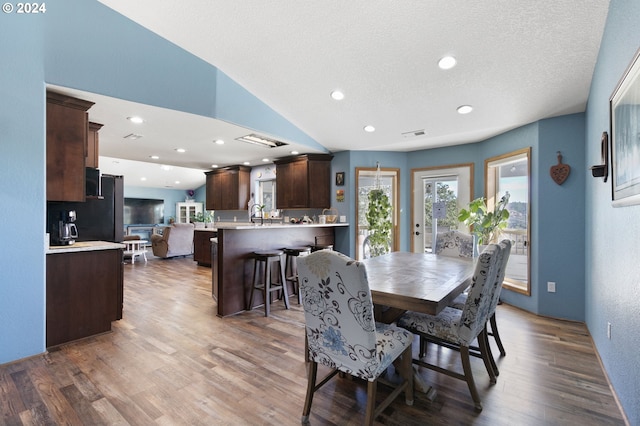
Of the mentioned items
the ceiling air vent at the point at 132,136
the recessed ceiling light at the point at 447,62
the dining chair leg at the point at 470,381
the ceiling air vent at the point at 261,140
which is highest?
the recessed ceiling light at the point at 447,62

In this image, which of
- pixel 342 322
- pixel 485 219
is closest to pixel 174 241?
pixel 485 219

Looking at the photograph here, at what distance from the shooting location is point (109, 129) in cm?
361

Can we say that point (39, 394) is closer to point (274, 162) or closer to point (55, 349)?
point (55, 349)

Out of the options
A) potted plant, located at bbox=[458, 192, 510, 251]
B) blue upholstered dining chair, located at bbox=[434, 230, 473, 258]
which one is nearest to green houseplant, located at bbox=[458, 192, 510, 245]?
potted plant, located at bbox=[458, 192, 510, 251]

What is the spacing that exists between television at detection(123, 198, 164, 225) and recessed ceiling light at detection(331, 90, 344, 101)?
35.8ft

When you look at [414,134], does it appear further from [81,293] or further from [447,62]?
[81,293]

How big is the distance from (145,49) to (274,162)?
3.14m

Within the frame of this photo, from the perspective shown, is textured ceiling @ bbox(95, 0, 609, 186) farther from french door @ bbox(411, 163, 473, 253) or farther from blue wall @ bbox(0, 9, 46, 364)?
french door @ bbox(411, 163, 473, 253)

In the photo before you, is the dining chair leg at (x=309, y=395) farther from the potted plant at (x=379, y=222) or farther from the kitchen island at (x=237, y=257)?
the potted plant at (x=379, y=222)

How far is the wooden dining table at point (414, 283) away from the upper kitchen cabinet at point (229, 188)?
4.52 m

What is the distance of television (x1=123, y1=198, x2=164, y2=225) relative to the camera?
36.7 ft

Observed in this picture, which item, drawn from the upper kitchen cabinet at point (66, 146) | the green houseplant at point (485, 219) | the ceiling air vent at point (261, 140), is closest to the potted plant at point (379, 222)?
the green houseplant at point (485, 219)

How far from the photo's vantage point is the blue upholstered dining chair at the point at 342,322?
1364mm

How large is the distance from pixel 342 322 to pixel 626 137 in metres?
1.80
